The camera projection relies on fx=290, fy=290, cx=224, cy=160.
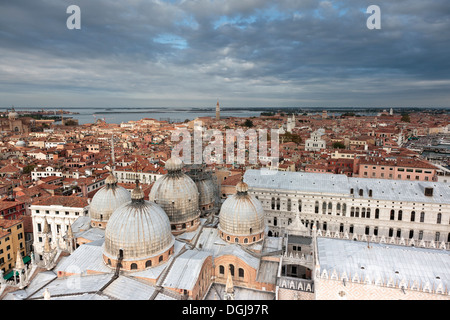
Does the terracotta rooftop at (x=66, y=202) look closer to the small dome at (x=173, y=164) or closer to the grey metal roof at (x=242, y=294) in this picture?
the small dome at (x=173, y=164)

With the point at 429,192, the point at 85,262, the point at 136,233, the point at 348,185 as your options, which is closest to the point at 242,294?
the point at 136,233

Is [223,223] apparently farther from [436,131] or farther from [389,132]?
[436,131]

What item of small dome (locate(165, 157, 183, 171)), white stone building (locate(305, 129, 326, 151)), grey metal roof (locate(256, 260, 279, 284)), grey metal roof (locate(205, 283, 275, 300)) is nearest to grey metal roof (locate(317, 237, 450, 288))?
grey metal roof (locate(256, 260, 279, 284))

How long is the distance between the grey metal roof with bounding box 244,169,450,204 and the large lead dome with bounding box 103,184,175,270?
14460 mm

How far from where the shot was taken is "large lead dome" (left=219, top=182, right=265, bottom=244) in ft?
69.4

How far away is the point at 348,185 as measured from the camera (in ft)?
95.5

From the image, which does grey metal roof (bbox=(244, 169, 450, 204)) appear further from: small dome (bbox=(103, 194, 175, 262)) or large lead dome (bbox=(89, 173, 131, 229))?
small dome (bbox=(103, 194, 175, 262))

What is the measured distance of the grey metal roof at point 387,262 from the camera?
52.0ft

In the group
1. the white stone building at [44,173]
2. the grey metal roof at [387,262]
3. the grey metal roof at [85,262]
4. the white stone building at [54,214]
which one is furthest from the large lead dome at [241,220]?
the white stone building at [44,173]

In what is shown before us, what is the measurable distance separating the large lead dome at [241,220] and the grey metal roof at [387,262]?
4749 millimetres

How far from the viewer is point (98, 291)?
15.7m

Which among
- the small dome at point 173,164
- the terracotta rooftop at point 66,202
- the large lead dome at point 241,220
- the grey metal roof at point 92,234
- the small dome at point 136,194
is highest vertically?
the small dome at point 173,164

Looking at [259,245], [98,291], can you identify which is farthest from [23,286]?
[259,245]

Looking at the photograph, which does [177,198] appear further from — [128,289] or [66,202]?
[66,202]
